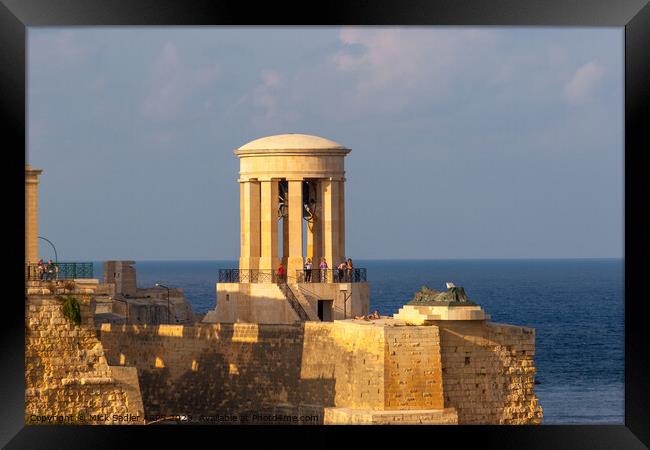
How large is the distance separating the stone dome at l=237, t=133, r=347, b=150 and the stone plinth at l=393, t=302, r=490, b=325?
798 cm

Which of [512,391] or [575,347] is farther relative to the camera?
[575,347]

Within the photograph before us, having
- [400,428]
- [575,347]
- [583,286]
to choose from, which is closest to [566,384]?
[575,347]

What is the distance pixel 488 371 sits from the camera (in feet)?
127

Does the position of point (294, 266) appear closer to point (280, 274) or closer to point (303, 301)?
point (280, 274)

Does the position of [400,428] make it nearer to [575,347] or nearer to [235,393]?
[235,393]

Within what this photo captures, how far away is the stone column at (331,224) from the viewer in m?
45.7

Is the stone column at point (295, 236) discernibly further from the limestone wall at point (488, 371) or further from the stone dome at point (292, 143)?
the limestone wall at point (488, 371)

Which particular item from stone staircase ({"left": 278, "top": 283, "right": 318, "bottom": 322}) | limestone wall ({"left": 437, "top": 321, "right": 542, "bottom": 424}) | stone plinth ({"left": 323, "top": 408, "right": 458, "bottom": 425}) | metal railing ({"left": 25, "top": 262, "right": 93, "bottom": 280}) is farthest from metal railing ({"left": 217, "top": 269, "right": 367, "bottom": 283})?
stone plinth ({"left": 323, "top": 408, "right": 458, "bottom": 425})

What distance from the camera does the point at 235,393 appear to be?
138ft

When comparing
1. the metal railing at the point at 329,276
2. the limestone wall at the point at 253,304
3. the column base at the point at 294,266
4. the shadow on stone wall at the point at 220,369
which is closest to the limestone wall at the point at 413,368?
the shadow on stone wall at the point at 220,369

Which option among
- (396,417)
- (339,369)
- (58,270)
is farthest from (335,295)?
(396,417)

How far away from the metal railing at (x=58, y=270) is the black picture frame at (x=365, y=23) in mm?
17765

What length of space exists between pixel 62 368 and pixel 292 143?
46.6 feet

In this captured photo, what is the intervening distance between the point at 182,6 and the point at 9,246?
10.5 ft
